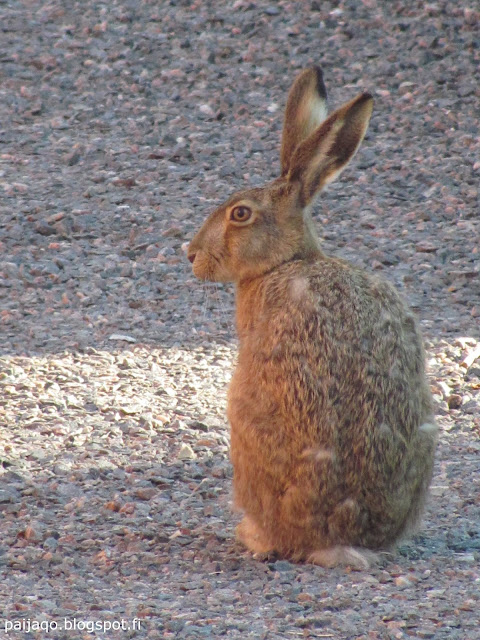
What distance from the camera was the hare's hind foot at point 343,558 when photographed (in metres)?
5.47

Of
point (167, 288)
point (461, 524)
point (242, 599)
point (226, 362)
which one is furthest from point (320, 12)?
point (242, 599)

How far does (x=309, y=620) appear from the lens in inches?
193

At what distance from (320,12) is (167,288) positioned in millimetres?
5675

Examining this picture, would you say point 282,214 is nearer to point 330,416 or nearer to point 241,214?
point 241,214

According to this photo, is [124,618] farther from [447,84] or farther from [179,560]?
[447,84]

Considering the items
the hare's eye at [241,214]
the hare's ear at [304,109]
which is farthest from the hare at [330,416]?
the hare's ear at [304,109]

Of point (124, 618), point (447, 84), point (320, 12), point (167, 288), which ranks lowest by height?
point (124, 618)

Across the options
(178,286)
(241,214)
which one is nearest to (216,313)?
(178,286)

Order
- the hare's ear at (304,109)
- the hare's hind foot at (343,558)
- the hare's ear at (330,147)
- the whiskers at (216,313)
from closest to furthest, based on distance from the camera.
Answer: the hare's hind foot at (343,558) → the hare's ear at (330,147) → the hare's ear at (304,109) → the whiskers at (216,313)

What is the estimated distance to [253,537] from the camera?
582 cm

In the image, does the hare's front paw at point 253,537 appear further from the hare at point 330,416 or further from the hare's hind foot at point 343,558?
the hare's hind foot at point 343,558

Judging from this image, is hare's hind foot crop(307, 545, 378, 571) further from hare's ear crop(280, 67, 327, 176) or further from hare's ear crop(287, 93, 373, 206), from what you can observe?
hare's ear crop(280, 67, 327, 176)

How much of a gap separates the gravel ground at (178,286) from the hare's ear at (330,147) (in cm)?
204

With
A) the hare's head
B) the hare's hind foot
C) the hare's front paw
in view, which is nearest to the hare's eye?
the hare's head
